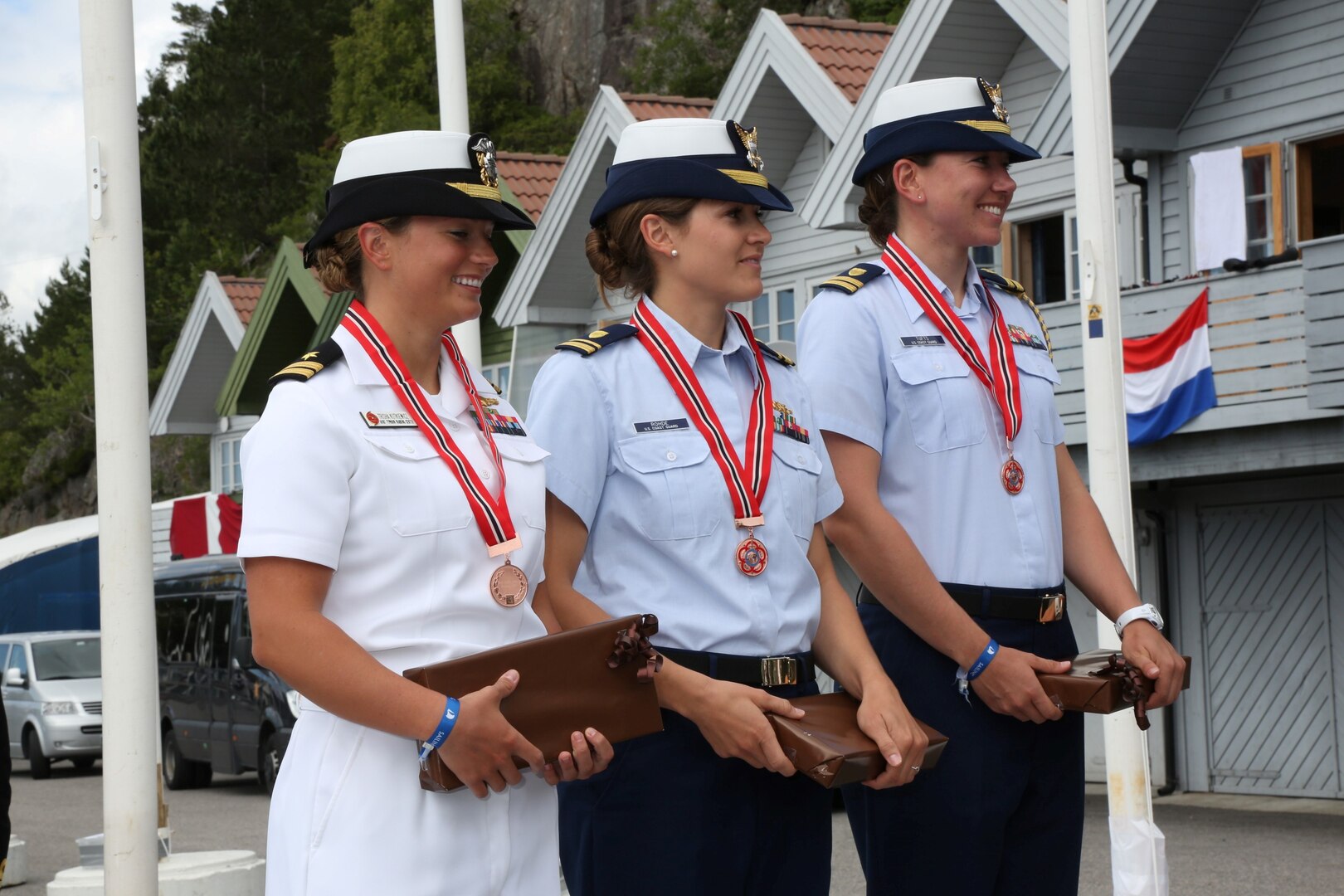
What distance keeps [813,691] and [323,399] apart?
1.24m

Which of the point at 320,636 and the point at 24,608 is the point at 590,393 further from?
the point at 24,608

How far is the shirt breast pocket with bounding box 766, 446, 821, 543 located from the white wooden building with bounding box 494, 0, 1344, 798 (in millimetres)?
11907

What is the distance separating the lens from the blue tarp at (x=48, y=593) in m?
34.5

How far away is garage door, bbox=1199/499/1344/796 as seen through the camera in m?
17.2

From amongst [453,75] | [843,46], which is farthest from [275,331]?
[453,75]

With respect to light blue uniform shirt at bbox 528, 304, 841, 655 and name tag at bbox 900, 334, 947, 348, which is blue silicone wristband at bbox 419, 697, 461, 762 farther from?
name tag at bbox 900, 334, 947, 348

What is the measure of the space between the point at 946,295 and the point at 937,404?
0.30m

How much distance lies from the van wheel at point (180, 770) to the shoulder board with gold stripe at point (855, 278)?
20.5 meters

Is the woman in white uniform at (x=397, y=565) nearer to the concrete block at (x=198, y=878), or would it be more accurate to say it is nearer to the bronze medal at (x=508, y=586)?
the bronze medal at (x=508, y=586)

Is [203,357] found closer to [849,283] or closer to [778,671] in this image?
[849,283]

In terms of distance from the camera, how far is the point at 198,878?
7.90m

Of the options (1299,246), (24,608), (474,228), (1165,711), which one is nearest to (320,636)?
(474,228)

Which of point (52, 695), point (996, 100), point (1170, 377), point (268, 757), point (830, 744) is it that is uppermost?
point (1170, 377)

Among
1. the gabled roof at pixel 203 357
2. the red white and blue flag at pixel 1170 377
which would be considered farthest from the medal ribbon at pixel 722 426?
the gabled roof at pixel 203 357
